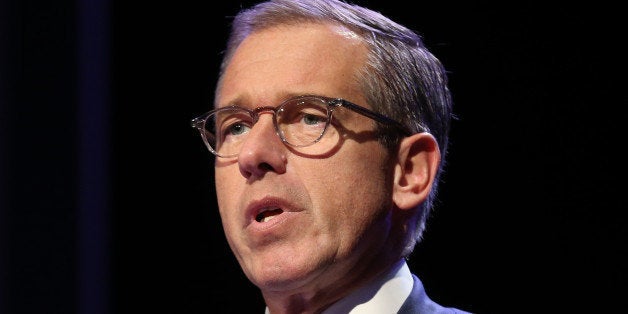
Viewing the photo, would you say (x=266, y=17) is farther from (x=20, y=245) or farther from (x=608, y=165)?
(x=20, y=245)

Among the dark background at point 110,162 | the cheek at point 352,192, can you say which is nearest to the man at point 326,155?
the cheek at point 352,192

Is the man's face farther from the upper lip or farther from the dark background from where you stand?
the dark background

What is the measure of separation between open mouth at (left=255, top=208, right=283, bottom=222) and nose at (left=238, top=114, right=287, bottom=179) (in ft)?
0.25

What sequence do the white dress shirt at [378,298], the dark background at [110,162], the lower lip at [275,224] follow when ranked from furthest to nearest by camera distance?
the dark background at [110,162] → the white dress shirt at [378,298] → the lower lip at [275,224]

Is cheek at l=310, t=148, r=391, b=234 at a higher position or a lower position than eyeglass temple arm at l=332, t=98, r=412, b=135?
lower

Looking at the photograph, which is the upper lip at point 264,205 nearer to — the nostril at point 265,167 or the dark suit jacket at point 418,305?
the nostril at point 265,167

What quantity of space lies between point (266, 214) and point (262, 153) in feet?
0.46

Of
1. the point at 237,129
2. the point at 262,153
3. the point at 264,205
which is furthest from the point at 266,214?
the point at 237,129

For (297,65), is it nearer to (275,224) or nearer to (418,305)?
(275,224)

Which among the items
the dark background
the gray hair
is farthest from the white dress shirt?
the dark background

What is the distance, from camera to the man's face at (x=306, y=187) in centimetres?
157

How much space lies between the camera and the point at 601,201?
7.24ft

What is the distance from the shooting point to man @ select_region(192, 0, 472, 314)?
158 cm

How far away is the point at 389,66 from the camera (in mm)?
1754
